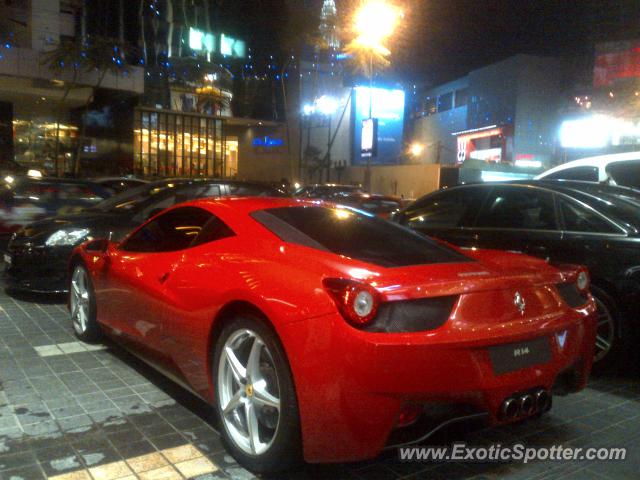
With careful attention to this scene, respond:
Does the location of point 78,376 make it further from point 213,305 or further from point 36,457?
point 213,305

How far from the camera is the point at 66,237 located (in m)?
6.63

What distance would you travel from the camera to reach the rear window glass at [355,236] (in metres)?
3.14

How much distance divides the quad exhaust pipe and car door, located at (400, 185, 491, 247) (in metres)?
2.67

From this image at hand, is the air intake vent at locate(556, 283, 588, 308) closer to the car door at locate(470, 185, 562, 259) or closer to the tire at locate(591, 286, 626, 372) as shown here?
the tire at locate(591, 286, 626, 372)

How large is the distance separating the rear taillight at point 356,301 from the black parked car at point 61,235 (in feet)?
14.6

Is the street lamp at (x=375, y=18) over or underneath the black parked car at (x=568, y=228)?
over

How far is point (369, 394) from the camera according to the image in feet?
8.00

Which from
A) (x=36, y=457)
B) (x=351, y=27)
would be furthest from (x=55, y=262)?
(x=351, y=27)

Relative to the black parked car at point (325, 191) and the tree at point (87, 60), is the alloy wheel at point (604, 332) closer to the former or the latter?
the black parked car at point (325, 191)

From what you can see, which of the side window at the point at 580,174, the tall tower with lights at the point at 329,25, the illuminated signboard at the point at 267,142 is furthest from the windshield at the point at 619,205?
the illuminated signboard at the point at 267,142

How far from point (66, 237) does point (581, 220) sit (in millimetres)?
5476

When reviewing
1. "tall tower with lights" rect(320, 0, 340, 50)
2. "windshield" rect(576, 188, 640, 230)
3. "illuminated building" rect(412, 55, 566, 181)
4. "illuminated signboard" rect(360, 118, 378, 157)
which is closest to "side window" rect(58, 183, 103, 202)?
"windshield" rect(576, 188, 640, 230)

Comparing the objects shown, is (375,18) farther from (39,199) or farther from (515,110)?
(515,110)
